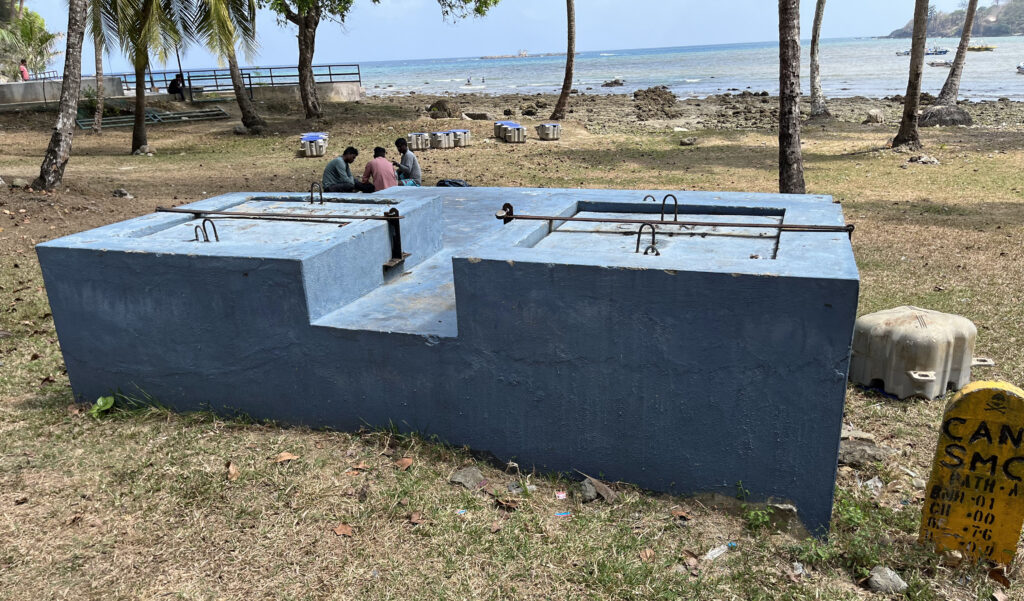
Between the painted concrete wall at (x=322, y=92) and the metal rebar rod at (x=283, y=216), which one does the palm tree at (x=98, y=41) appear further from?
the metal rebar rod at (x=283, y=216)

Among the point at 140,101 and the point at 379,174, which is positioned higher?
the point at 140,101

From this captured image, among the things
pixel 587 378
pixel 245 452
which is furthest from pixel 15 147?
pixel 587 378

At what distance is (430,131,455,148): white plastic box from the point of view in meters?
21.1

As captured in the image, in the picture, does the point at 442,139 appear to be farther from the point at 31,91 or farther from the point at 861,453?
the point at 31,91

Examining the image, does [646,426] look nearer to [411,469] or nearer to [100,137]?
[411,469]

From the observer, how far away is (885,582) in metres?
3.67

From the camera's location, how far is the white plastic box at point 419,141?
20984 millimetres

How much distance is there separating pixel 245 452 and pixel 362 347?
41.1 inches

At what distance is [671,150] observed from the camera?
20297 millimetres

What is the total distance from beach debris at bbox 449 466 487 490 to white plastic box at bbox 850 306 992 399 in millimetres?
3308

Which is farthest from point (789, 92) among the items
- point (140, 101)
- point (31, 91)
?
point (31, 91)

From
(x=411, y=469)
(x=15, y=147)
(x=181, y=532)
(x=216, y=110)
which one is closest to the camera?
(x=181, y=532)

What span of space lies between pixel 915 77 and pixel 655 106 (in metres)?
18.3

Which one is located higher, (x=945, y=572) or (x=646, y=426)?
(x=646, y=426)
